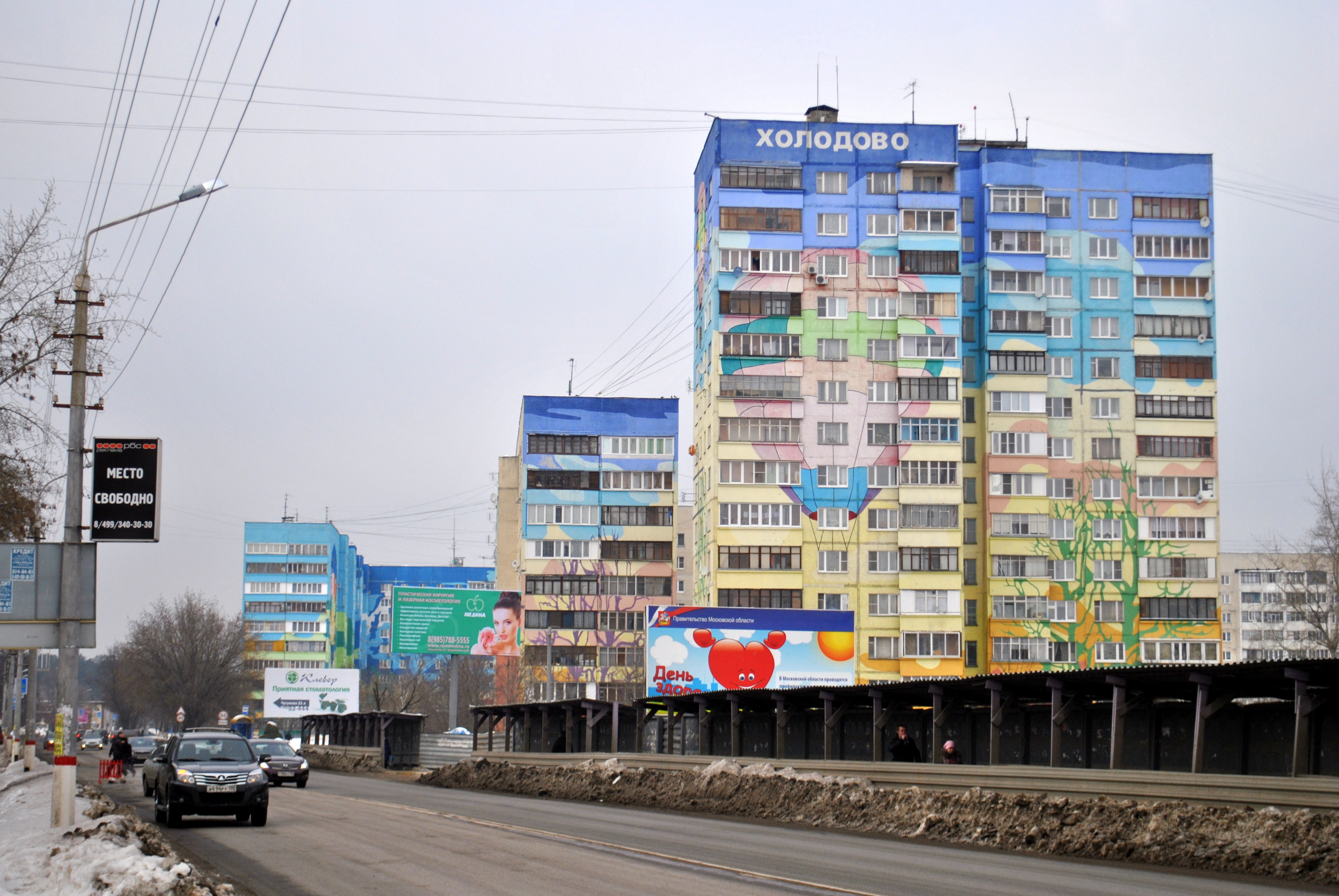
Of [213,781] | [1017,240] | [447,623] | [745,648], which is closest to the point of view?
[213,781]

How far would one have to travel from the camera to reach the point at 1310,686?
20.6 metres

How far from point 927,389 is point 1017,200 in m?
13.4

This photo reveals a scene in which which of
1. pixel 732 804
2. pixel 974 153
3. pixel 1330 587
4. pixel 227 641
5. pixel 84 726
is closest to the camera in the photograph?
pixel 732 804

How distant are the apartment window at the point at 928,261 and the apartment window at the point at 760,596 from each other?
Result: 20.7 m

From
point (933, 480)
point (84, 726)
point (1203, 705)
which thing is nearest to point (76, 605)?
point (1203, 705)

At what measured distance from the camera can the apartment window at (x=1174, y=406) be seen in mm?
85438

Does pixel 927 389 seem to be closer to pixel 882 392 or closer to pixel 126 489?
pixel 882 392

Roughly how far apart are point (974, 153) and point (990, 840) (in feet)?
242

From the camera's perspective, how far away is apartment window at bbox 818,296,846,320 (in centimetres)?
8394

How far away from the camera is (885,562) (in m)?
81.4

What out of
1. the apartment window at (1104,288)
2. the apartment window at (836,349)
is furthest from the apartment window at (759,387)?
the apartment window at (1104,288)

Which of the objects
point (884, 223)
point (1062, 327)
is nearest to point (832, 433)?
point (884, 223)

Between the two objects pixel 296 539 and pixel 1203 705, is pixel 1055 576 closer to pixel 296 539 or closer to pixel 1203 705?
pixel 1203 705

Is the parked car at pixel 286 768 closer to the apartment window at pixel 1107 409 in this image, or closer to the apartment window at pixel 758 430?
the apartment window at pixel 758 430
